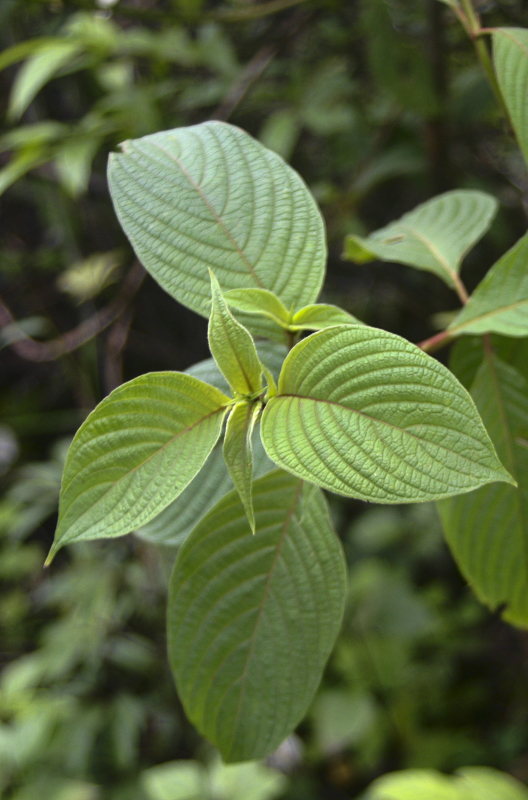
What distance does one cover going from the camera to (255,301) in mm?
367

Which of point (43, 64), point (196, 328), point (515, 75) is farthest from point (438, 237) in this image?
point (196, 328)

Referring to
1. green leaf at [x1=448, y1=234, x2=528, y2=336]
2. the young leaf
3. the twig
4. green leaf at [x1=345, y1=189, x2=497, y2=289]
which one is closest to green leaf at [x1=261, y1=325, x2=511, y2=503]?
the young leaf

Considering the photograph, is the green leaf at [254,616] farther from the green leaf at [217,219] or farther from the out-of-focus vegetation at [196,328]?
the out-of-focus vegetation at [196,328]

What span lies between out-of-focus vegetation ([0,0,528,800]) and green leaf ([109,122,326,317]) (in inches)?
25.4

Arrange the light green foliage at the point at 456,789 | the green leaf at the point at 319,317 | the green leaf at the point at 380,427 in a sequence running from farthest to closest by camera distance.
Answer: the light green foliage at the point at 456,789, the green leaf at the point at 319,317, the green leaf at the point at 380,427

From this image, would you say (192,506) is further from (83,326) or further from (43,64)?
(83,326)

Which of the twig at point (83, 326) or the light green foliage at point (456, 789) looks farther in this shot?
the twig at point (83, 326)

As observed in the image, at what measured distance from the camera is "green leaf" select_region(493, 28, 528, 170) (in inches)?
16.2

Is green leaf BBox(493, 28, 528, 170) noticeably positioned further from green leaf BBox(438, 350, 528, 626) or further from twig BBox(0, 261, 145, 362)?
twig BBox(0, 261, 145, 362)

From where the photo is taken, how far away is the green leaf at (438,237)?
508 mm

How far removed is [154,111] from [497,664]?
192 cm

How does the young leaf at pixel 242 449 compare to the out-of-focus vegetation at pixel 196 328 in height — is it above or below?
above

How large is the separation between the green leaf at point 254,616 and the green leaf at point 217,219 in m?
0.14

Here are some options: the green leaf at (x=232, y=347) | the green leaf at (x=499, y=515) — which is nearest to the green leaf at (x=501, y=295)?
the green leaf at (x=499, y=515)
